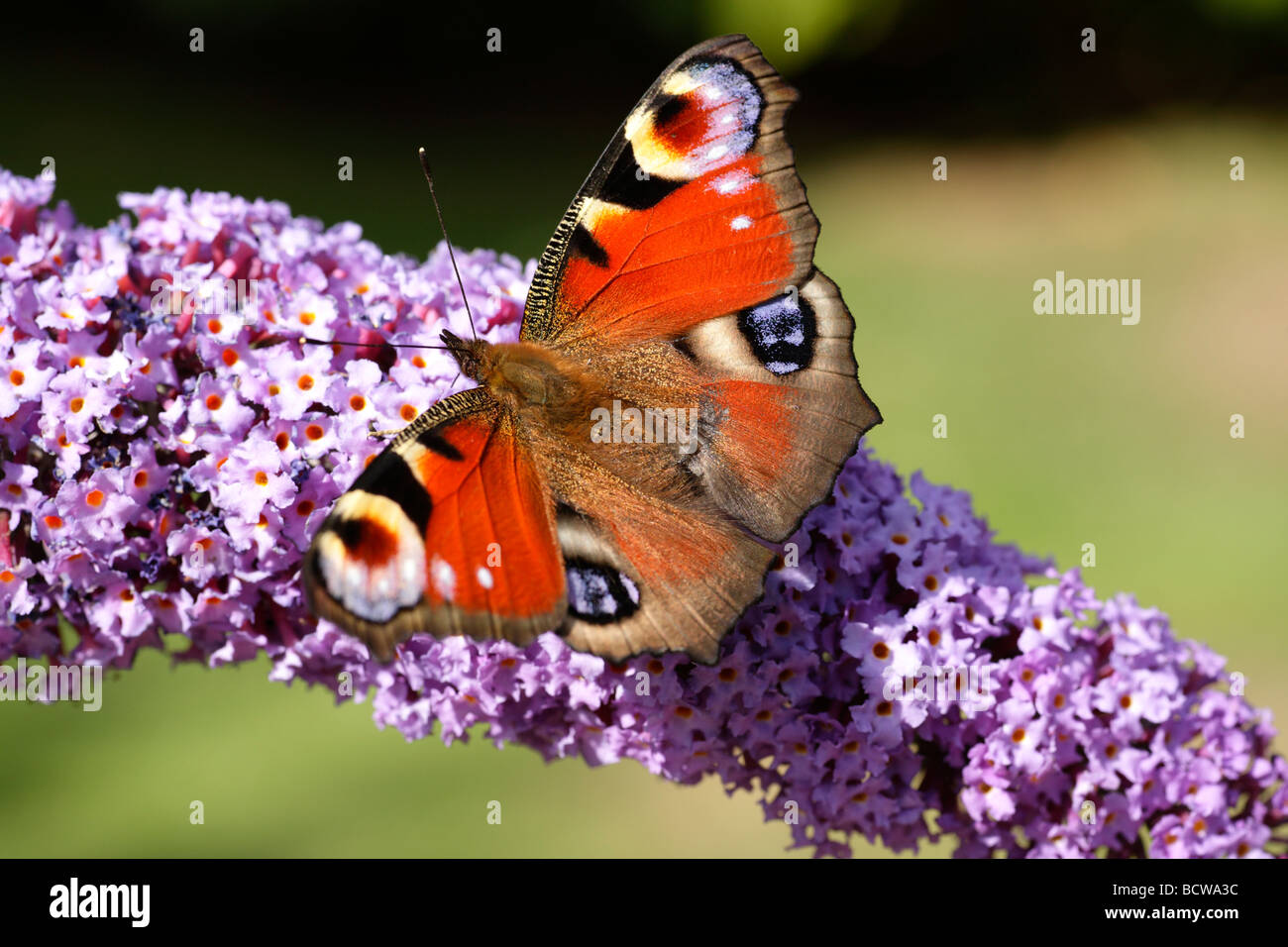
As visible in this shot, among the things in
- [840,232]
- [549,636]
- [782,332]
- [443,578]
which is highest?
[840,232]

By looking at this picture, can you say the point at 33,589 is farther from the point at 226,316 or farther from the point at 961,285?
the point at 961,285

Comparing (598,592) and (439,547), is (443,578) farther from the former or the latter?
(598,592)

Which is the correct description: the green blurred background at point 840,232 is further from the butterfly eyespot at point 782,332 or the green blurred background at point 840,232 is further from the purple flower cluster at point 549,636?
the butterfly eyespot at point 782,332

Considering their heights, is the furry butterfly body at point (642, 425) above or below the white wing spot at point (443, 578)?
above

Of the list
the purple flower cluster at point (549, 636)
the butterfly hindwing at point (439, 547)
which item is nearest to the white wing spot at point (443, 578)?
the butterfly hindwing at point (439, 547)

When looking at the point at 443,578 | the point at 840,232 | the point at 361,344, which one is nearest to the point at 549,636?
the point at 443,578

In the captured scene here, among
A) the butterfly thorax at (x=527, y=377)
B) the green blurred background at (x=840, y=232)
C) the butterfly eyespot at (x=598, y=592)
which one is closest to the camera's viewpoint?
the butterfly eyespot at (x=598, y=592)
